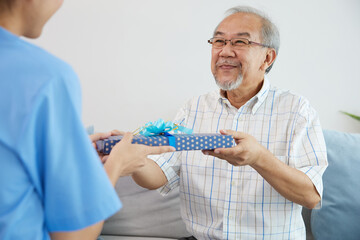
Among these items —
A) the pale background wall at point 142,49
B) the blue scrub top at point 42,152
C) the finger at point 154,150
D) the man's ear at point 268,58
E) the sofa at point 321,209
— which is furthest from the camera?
the pale background wall at point 142,49

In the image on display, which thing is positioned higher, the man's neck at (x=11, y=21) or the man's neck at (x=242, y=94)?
the man's neck at (x=11, y=21)

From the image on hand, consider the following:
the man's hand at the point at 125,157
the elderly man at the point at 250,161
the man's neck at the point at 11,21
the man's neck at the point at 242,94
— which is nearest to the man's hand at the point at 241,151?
the elderly man at the point at 250,161

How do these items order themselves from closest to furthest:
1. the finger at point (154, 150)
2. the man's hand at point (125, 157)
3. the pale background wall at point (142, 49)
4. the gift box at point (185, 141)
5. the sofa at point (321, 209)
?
the man's hand at point (125, 157) → the finger at point (154, 150) → the gift box at point (185, 141) → the sofa at point (321, 209) → the pale background wall at point (142, 49)

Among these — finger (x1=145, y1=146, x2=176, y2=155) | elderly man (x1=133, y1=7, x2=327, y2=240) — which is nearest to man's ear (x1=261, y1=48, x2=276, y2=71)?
elderly man (x1=133, y1=7, x2=327, y2=240)

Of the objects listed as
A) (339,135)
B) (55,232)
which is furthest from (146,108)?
(55,232)

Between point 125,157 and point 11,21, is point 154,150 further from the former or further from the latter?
point 11,21

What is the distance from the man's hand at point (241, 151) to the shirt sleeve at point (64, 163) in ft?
2.09

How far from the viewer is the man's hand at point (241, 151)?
4.05 ft

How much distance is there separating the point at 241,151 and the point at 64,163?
744 millimetres

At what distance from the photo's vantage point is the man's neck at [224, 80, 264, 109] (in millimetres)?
1685

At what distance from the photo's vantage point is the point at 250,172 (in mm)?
1559

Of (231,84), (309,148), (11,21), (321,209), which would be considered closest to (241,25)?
A: (231,84)

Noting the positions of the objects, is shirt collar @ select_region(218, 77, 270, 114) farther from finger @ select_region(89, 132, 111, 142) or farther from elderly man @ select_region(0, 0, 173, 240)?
elderly man @ select_region(0, 0, 173, 240)

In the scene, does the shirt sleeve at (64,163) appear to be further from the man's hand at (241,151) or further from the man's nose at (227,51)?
the man's nose at (227,51)
